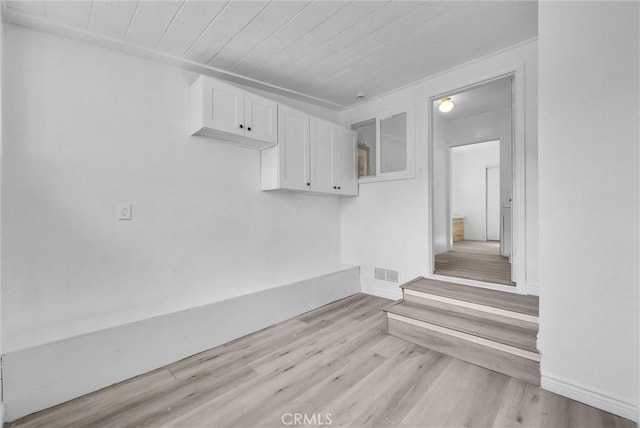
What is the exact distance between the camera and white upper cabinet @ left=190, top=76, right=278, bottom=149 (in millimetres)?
2393

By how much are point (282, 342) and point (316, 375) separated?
0.56 metres

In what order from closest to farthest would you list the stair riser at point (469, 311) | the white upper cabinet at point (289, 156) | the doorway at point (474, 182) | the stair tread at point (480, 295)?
the stair riser at point (469, 311)
the stair tread at point (480, 295)
the white upper cabinet at point (289, 156)
the doorway at point (474, 182)

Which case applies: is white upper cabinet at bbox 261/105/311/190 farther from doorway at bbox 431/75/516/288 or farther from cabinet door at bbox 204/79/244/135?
doorway at bbox 431/75/516/288

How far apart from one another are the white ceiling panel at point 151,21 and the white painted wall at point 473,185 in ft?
22.7

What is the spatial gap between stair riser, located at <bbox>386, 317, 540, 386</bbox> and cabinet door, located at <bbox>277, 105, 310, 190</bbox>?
1.66m

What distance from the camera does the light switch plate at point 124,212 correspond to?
2.19 metres

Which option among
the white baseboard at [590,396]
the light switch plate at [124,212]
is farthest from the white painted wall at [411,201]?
the light switch plate at [124,212]

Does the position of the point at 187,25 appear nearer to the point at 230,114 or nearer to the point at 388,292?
the point at 230,114

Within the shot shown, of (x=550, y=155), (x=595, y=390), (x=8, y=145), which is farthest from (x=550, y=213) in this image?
(x=8, y=145)

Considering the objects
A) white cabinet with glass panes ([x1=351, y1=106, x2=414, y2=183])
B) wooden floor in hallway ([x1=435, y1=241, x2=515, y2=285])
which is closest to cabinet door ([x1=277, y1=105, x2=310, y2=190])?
white cabinet with glass panes ([x1=351, y1=106, x2=414, y2=183])

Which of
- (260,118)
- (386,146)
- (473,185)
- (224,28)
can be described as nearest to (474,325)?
(386,146)

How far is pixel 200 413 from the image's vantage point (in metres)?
1.57

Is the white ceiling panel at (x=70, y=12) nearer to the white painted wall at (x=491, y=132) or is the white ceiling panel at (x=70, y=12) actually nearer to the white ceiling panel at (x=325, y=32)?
the white ceiling panel at (x=325, y=32)

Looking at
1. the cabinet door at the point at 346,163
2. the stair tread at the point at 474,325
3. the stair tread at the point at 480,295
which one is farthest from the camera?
the cabinet door at the point at 346,163
